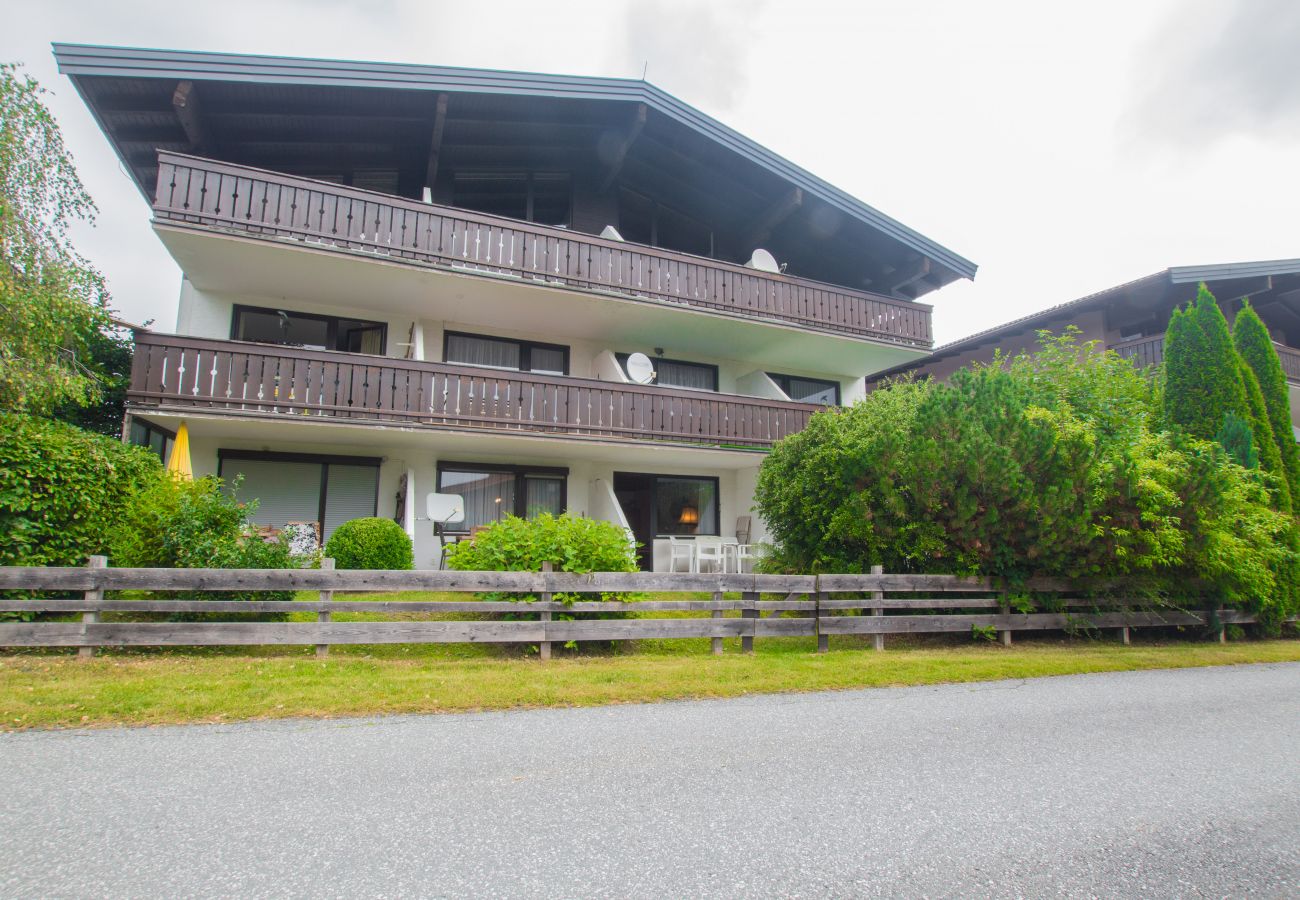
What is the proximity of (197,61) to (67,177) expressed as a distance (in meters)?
3.16

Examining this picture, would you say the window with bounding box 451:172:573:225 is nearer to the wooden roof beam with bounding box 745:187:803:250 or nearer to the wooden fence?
the wooden roof beam with bounding box 745:187:803:250

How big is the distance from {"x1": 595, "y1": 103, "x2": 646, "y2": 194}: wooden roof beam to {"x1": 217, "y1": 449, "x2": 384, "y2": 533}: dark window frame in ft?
28.1

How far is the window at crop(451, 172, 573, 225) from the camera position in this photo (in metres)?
17.2

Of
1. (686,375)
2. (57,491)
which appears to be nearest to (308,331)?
(57,491)

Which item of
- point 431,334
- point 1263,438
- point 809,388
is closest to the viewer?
point 1263,438

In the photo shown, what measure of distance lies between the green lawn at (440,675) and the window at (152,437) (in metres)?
6.06

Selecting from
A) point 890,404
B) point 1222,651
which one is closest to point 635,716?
point 890,404

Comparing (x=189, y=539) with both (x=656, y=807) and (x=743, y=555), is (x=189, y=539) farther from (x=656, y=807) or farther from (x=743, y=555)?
(x=743, y=555)

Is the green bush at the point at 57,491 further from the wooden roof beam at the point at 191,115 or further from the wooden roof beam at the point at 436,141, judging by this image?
the wooden roof beam at the point at 436,141

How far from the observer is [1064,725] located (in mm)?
5875

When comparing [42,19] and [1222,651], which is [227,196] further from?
A: [1222,651]

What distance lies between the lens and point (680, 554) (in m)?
15.2

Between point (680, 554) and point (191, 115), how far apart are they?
1264cm

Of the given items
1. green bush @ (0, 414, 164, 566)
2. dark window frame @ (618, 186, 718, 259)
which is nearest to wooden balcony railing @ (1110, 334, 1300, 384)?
dark window frame @ (618, 186, 718, 259)
